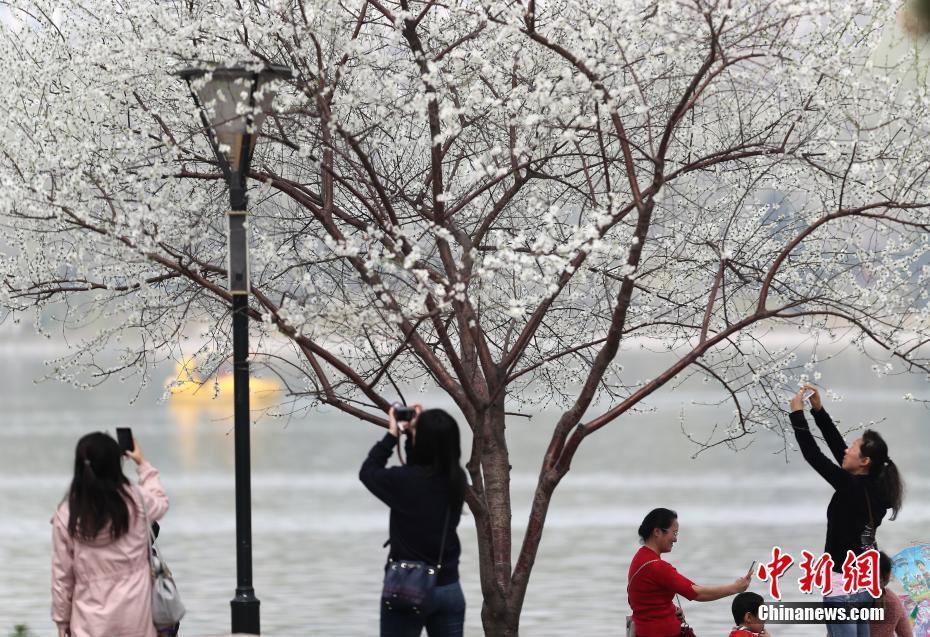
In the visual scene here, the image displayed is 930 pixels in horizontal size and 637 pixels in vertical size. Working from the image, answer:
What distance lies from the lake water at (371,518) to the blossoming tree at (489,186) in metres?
1.35

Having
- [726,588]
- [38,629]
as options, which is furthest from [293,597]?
[726,588]

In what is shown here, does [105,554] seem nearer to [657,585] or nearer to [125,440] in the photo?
[125,440]

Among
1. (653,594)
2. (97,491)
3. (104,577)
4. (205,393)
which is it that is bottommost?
(653,594)

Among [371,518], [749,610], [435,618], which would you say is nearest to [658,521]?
[749,610]

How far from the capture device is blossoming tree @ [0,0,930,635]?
8.85m

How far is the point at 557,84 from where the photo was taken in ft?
29.6

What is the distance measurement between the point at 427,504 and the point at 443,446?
0.26 m

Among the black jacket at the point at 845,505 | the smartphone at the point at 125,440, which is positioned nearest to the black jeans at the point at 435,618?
the smartphone at the point at 125,440


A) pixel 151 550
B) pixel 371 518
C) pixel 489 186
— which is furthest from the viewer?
pixel 371 518

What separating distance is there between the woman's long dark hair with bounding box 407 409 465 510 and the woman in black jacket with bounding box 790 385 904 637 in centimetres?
244

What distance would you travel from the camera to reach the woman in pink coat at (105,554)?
6684 mm

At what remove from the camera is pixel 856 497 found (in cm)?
805

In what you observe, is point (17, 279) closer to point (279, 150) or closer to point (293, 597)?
point (279, 150)

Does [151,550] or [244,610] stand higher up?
[151,550]
